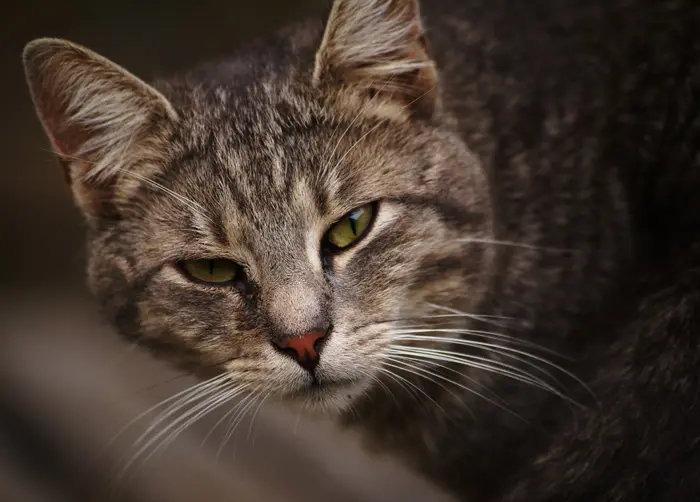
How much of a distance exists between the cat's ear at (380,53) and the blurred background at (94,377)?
37cm

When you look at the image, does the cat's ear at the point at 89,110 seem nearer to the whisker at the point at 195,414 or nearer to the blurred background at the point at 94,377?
the blurred background at the point at 94,377

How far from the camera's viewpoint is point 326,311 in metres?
0.95

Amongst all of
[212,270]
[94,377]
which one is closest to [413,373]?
[212,270]

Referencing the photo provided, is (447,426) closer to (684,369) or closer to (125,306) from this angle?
(684,369)

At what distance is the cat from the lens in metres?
0.99

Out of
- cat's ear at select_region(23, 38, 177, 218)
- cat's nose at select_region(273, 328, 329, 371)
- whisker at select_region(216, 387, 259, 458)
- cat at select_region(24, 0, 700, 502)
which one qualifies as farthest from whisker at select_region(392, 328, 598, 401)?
cat's ear at select_region(23, 38, 177, 218)

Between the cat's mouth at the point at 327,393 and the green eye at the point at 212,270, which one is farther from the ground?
the green eye at the point at 212,270

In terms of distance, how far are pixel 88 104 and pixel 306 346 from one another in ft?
1.42

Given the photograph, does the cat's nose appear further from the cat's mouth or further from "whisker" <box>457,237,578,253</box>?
"whisker" <box>457,237,578,253</box>

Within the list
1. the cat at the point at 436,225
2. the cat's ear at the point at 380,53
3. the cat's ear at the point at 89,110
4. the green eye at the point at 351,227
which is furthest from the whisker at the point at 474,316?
the cat's ear at the point at 89,110

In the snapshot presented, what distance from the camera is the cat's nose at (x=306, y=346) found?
3.05ft

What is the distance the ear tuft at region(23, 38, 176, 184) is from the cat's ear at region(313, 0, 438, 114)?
0.78 ft

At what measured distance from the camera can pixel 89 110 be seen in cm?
101

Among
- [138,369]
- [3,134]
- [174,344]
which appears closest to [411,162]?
[174,344]
